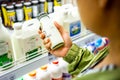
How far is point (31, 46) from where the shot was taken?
131 cm

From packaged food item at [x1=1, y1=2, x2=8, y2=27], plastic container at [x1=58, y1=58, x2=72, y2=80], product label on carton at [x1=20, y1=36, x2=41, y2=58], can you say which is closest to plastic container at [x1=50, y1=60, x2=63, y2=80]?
plastic container at [x1=58, y1=58, x2=72, y2=80]

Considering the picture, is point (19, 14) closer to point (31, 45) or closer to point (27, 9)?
point (27, 9)

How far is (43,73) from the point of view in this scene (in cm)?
127

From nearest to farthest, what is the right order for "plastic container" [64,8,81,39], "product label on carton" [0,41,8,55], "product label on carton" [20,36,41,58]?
1. "product label on carton" [0,41,8,55]
2. "product label on carton" [20,36,41,58]
3. "plastic container" [64,8,81,39]

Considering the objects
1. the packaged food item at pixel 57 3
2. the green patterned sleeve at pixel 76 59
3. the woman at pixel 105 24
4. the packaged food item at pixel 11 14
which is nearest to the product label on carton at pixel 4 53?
the green patterned sleeve at pixel 76 59

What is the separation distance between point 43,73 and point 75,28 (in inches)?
17.4

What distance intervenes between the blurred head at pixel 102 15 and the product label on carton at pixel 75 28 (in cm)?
84

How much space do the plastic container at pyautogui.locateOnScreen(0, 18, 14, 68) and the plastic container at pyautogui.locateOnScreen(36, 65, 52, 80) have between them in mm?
175

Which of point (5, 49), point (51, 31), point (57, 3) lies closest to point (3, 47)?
point (5, 49)

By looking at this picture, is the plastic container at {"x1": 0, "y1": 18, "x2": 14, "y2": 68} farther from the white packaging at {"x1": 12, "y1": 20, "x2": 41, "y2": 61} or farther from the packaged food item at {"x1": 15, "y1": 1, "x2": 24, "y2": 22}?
the packaged food item at {"x1": 15, "y1": 1, "x2": 24, "y2": 22}

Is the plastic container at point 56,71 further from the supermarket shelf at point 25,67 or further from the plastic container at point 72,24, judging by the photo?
the plastic container at point 72,24

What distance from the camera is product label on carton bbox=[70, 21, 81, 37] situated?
5.06 ft

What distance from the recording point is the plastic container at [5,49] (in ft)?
3.86

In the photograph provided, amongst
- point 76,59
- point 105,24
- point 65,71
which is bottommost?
point 65,71
